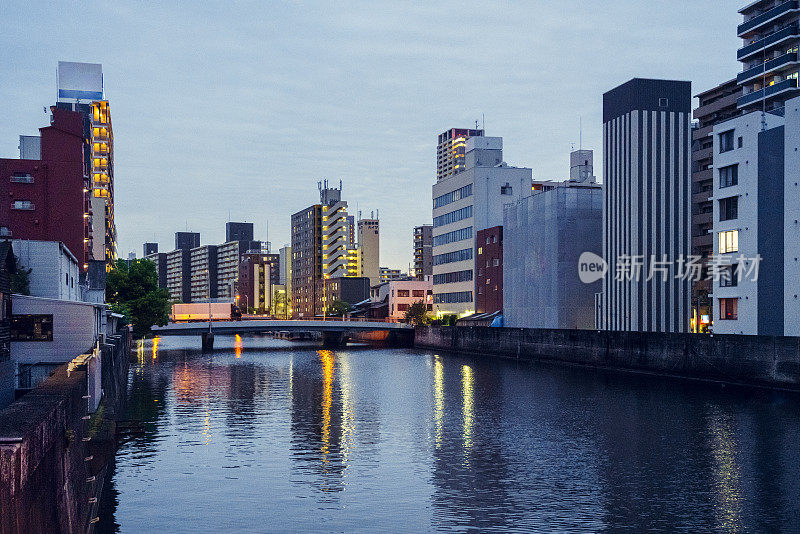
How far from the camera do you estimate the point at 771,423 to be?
4372 centimetres

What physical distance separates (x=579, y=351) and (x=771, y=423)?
38.9m

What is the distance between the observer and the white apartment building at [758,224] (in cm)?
6128

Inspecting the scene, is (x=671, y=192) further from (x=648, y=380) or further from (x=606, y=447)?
(x=606, y=447)

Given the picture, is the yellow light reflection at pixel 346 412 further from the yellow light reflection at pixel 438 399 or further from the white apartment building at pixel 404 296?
the white apartment building at pixel 404 296

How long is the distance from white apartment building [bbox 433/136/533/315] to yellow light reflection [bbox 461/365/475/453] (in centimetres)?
5219

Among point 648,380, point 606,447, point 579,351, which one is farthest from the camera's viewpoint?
point 579,351

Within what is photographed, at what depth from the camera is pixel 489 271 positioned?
129 m

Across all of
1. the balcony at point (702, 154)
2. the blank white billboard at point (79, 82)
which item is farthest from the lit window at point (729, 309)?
the blank white billboard at point (79, 82)

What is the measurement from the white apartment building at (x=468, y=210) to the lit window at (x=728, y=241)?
67.1 meters

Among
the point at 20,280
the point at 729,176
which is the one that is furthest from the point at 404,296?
the point at 20,280

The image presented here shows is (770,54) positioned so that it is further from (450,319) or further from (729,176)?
(450,319)

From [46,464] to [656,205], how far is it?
88643 mm

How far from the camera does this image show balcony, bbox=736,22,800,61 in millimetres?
96000

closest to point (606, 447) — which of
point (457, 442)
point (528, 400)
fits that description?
point (457, 442)
